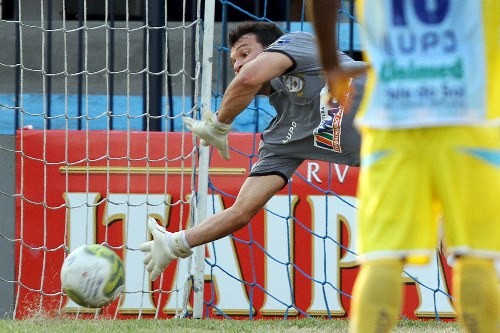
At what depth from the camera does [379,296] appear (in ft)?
8.16

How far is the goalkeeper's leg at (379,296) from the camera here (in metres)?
2.49

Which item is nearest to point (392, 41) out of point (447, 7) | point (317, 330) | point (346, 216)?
point (447, 7)

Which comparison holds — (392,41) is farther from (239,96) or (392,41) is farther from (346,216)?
(346,216)

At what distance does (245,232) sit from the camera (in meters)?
5.75

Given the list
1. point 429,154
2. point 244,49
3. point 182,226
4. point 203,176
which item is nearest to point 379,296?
point 429,154

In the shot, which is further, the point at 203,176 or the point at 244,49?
the point at 203,176

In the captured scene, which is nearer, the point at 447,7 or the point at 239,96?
the point at 447,7

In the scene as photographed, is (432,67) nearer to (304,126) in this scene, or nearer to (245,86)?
(245,86)

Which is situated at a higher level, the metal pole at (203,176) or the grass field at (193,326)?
the metal pole at (203,176)

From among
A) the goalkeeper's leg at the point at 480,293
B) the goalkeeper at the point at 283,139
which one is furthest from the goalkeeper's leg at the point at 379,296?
the goalkeeper at the point at 283,139

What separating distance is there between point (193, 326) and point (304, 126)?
1057mm

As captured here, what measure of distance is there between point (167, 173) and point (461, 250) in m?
3.40

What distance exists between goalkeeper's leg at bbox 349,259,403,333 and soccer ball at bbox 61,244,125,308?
1883 millimetres

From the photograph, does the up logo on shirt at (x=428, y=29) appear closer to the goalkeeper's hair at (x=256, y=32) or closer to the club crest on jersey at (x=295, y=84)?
the club crest on jersey at (x=295, y=84)
